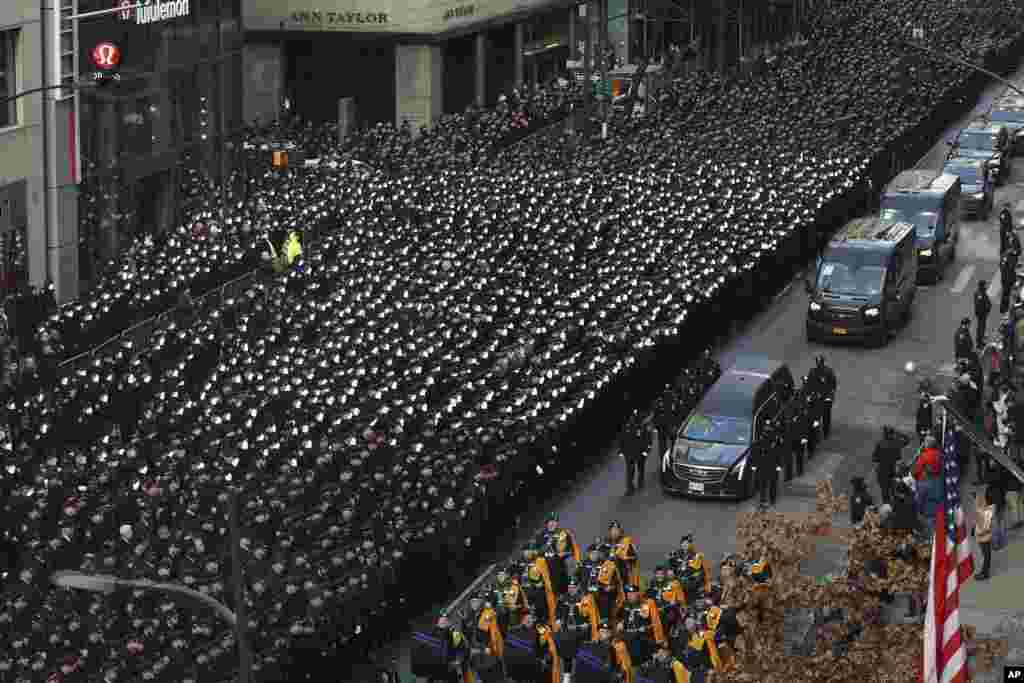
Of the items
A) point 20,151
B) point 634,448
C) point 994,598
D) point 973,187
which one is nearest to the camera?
point 994,598

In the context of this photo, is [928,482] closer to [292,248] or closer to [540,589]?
[540,589]

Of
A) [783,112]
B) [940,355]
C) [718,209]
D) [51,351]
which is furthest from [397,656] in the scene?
[783,112]

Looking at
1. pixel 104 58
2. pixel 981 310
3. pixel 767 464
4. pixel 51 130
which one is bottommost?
pixel 767 464

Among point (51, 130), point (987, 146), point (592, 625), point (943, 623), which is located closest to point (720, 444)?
point (592, 625)

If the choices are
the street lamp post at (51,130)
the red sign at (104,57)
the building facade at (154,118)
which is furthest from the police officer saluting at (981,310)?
the red sign at (104,57)

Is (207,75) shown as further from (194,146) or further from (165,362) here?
(165,362)

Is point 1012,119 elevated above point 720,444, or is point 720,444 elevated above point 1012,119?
point 1012,119

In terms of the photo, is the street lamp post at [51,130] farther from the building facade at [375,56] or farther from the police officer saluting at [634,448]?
the building facade at [375,56]

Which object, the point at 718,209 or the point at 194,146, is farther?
the point at 194,146
